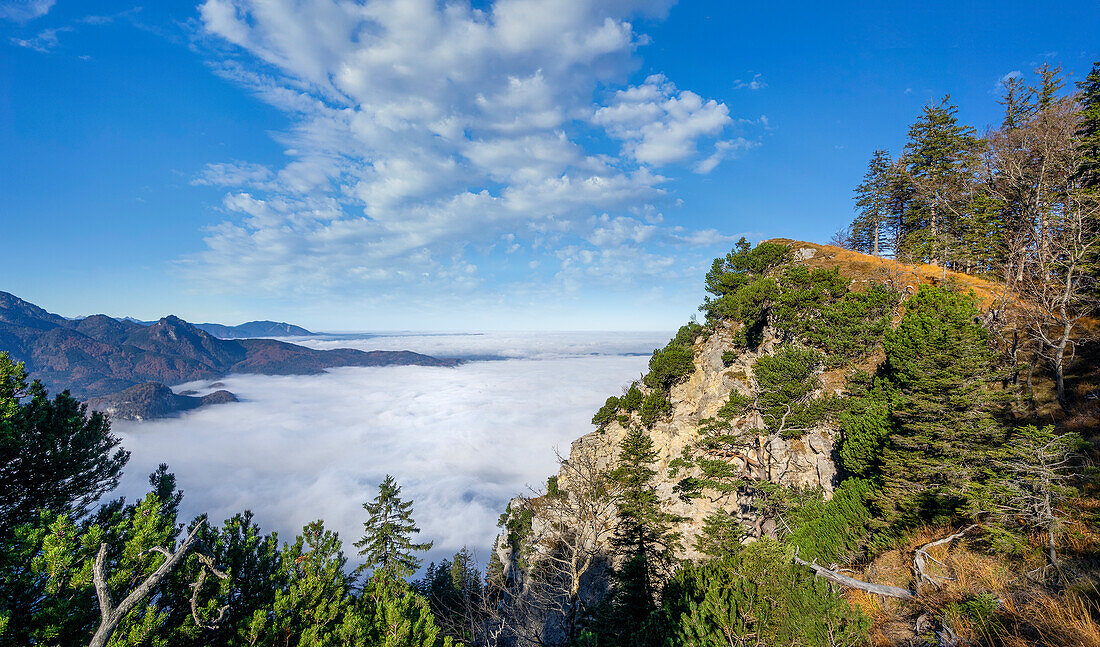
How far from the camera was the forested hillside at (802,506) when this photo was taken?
334 inches

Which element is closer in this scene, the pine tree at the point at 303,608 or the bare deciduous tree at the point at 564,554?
the pine tree at the point at 303,608

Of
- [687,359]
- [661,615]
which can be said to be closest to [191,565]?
[661,615]

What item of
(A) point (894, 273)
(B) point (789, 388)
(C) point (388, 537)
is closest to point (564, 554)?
(B) point (789, 388)

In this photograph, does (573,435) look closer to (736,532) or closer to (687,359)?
(687,359)

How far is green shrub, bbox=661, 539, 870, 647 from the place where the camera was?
8.29 metres

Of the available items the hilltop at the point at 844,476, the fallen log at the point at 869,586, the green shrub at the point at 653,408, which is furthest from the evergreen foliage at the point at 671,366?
the fallen log at the point at 869,586

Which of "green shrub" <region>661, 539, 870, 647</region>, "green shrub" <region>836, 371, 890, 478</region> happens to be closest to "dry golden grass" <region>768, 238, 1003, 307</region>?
"green shrub" <region>836, 371, 890, 478</region>

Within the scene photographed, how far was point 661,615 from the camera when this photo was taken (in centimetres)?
1330

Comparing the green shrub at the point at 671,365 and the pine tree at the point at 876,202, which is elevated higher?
the pine tree at the point at 876,202

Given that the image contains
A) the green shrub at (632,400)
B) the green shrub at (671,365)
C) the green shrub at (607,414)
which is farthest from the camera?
the green shrub at (607,414)

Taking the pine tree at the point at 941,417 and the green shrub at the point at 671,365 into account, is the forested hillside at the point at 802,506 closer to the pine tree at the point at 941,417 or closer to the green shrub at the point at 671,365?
the pine tree at the point at 941,417

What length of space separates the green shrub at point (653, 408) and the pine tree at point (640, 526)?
5.89 ft

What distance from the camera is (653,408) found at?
110 feet

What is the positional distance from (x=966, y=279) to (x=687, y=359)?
23.0 meters
